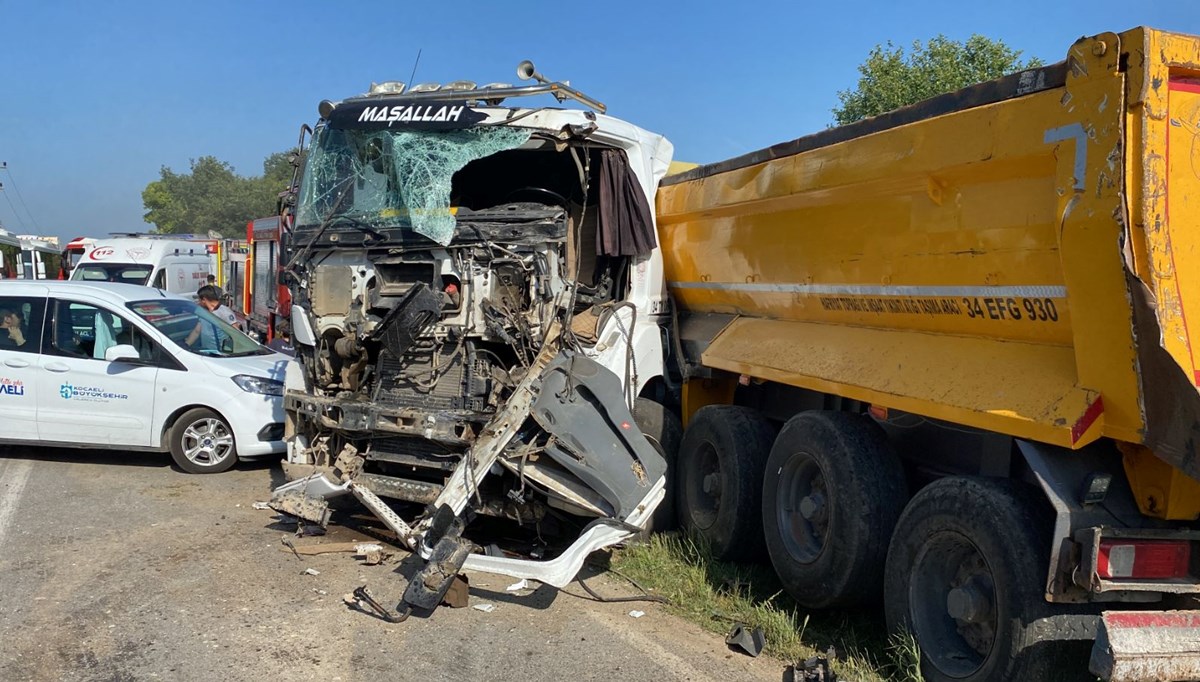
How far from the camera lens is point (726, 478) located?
5984 mm

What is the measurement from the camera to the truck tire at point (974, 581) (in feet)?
11.5

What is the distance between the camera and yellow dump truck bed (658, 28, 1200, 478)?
3264 millimetres

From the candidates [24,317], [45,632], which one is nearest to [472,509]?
[45,632]

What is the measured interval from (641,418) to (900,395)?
2716 millimetres

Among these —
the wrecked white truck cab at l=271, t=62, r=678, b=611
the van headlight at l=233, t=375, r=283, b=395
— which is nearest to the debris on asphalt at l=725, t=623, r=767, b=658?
the wrecked white truck cab at l=271, t=62, r=678, b=611

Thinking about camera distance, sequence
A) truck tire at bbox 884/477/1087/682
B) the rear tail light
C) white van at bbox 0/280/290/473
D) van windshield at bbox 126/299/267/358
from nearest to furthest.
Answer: the rear tail light, truck tire at bbox 884/477/1087/682, white van at bbox 0/280/290/473, van windshield at bbox 126/299/267/358

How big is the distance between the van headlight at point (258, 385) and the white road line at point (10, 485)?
1921 millimetres

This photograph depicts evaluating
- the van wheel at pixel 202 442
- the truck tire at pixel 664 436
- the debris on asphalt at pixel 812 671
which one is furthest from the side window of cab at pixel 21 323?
the debris on asphalt at pixel 812 671

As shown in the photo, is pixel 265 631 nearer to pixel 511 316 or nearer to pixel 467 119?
pixel 511 316

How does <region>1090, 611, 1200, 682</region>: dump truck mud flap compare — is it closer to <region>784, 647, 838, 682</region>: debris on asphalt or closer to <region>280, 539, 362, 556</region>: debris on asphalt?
<region>784, 647, 838, 682</region>: debris on asphalt

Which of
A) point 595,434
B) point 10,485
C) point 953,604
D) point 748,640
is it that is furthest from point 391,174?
point 953,604

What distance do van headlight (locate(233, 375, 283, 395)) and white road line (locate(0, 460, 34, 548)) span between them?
6.30 ft

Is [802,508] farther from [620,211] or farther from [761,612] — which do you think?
[620,211]

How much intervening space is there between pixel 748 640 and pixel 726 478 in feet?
4.77
